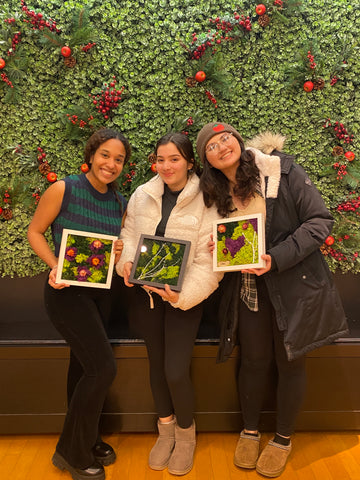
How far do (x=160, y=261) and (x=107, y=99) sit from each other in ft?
3.96

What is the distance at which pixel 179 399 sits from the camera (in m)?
1.71

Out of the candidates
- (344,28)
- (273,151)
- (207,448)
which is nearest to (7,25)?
(273,151)

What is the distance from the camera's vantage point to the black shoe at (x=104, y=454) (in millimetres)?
1810

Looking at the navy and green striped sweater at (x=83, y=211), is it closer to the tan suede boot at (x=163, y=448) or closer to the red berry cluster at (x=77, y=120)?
the red berry cluster at (x=77, y=120)

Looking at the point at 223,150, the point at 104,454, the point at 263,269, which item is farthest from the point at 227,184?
the point at 104,454

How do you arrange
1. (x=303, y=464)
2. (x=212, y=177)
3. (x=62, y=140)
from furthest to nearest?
(x=62, y=140), (x=303, y=464), (x=212, y=177)

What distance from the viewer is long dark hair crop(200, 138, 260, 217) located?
1.65 metres

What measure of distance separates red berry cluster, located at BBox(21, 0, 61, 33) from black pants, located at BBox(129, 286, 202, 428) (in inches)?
65.9

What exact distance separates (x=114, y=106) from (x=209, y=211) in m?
1.06

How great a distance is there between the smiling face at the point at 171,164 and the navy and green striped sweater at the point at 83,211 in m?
0.30

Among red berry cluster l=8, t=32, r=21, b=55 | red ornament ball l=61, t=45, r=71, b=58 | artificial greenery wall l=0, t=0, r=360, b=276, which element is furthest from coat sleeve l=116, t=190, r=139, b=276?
red berry cluster l=8, t=32, r=21, b=55

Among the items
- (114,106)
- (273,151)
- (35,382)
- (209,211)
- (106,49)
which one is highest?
(106,49)

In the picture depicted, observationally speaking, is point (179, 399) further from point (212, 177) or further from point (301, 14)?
point (301, 14)

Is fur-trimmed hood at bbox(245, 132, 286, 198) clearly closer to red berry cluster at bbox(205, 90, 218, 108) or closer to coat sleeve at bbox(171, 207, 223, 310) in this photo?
coat sleeve at bbox(171, 207, 223, 310)
